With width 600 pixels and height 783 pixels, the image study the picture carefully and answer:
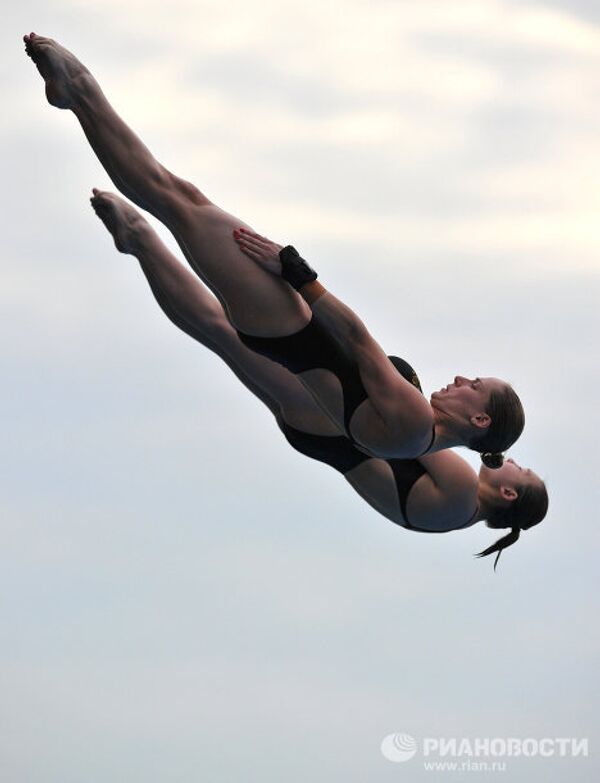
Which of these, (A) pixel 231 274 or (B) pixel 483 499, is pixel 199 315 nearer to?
(A) pixel 231 274

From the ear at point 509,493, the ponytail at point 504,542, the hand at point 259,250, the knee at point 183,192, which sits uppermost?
the knee at point 183,192

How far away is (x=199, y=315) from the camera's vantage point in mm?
11117

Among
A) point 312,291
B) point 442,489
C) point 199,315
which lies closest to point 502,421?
point 442,489

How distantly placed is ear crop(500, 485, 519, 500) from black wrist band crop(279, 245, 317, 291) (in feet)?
8.68

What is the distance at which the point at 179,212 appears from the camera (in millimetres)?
9672

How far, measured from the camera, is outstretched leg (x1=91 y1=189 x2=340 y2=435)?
35.6ft

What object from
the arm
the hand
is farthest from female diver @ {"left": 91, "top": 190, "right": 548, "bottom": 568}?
the hand

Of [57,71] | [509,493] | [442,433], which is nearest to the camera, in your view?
[57,71]

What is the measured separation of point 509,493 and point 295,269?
2.80 metres

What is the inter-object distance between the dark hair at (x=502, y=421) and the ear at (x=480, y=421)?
4 centimetres

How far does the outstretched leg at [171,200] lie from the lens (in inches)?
A: 376

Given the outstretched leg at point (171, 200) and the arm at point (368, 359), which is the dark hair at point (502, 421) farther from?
the outstretched leg at point (171, 200)

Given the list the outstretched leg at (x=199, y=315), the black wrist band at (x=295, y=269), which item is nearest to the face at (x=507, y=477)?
the outstretched leg at (x=199, y=315)

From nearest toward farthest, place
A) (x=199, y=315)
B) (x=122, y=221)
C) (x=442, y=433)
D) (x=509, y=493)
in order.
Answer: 1. (x=442, y=433)
2. (x=122, y=221)
3. (x=199, y=315)
4. (x=509, y=493)
